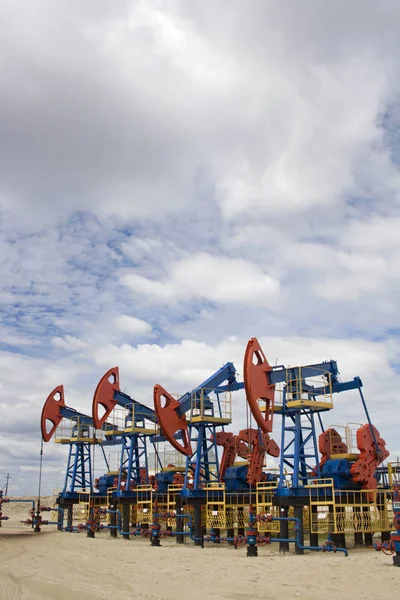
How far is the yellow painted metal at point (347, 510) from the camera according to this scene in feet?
61.9

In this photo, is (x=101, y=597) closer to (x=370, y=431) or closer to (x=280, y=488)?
(x=280, y=488)

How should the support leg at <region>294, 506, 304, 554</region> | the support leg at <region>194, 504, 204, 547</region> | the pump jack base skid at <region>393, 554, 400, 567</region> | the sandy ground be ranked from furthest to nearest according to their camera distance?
the support leg at <region>194, 504, 204, 547</region>
the support leg at <region>294, 506, 304, 554</region>
the pump jack base skid at <region>393, 554, 400, 567</region>
the sandy ground

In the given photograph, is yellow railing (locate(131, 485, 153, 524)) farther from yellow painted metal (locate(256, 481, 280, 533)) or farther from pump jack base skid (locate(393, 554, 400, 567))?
pump jack base skid (locate(393, 554, 400, 567))

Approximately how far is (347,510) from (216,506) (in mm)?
5605

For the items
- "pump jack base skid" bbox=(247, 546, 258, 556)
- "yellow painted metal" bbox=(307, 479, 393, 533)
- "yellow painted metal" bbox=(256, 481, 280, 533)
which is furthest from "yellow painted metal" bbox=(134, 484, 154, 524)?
"yellow painted metal" bbox=(307, 479, 393, 533)

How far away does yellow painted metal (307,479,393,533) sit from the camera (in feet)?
61.9

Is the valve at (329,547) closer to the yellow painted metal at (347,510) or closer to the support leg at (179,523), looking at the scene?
the yellow painted metal at (347,510)

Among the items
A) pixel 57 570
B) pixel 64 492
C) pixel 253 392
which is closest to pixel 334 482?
pixel 253 392

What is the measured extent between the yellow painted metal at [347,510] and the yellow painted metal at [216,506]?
3.41 m

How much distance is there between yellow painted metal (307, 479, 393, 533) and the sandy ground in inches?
33.6

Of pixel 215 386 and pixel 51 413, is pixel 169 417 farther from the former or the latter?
pixel 51 413

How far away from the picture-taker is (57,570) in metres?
15.1

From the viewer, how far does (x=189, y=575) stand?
14211mm

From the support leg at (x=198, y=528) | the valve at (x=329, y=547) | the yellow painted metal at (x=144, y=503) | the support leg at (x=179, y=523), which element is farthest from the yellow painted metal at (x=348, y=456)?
the yellow painted metal at (x=144, y=503)
